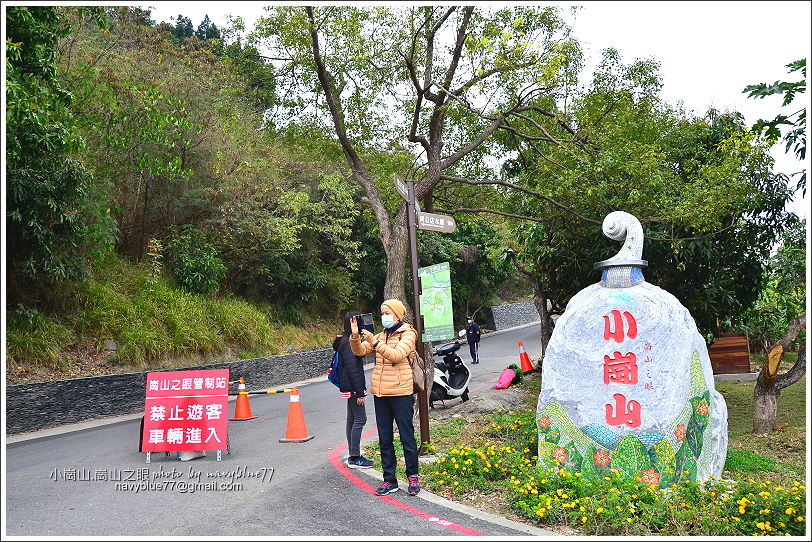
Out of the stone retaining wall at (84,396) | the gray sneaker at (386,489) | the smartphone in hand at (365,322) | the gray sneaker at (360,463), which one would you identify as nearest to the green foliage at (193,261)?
the stone retaining wall at (84,396)

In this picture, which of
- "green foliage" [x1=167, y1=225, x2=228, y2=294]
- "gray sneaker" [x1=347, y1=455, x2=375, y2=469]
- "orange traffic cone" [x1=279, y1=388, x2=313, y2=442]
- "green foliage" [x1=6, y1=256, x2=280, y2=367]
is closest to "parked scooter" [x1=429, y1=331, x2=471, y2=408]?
"orange traffic cone" [x1=279, y1=388, x2=313, y2=442]

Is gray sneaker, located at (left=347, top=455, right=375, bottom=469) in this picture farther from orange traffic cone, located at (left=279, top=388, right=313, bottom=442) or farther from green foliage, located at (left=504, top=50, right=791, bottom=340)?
green foliage, located at (left=504, top=50, right=791, bottom=340)

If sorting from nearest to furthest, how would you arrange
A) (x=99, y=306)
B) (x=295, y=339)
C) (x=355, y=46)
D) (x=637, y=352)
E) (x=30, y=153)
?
(x=637, y=352)
(x=30, y=153)
(x=355, y=46)
(x=99, y=306)
(x=295, y=339)

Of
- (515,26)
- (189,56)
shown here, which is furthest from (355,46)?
(189,56)

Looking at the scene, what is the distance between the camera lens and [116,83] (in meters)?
12.6

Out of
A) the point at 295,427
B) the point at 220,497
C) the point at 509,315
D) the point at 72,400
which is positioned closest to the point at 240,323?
the point at 72,400

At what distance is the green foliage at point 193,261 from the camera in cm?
1762

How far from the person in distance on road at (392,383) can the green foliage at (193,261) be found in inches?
494

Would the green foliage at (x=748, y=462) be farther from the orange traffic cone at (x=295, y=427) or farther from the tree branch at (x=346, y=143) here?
the tree branch at (x=346, y=143)

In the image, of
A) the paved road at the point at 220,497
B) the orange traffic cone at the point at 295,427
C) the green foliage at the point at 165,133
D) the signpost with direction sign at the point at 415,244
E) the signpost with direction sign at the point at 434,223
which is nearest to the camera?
the paved road at the point at 220,497

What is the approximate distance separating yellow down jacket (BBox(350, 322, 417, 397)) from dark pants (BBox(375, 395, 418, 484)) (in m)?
0.11

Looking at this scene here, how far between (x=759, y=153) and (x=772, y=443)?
15.1ft

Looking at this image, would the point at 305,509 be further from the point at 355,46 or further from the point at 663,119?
the point at 663,119

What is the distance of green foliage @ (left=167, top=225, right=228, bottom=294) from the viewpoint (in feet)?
57.8
